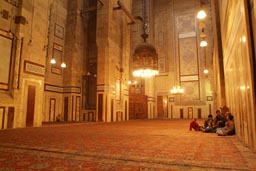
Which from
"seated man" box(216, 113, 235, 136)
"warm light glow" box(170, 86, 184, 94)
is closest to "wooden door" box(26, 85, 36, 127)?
"seated man" box(216, 113, 235, 136)

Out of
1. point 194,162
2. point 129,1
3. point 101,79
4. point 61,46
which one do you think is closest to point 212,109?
point 101,79

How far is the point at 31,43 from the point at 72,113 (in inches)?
188

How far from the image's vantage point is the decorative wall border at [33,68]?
636 cm

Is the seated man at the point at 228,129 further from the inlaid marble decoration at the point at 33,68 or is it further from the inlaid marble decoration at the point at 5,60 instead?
the inlaid marble decoration at the point at 5,60

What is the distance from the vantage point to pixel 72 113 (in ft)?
34.2

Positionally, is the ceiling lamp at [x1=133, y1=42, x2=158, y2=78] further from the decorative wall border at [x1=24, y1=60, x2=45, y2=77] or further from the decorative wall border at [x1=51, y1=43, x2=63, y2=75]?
the decorative wall border at [x1=51, y1=43, x2=63, y2=75]

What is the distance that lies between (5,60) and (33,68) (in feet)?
2.93

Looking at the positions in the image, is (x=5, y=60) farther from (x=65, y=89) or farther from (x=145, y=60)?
(x=65, y=89)

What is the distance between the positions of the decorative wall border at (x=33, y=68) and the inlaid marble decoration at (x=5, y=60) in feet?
1.64

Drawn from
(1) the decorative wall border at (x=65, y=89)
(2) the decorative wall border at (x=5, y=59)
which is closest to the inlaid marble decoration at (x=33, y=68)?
(2) the decorative wall border at (x=5, y=59)

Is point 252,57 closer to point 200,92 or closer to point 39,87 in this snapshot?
point 39,87

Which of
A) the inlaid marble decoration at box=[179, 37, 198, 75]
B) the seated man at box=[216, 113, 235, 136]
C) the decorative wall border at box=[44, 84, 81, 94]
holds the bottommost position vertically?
the seated man at box=[216, 113, 235, 136]

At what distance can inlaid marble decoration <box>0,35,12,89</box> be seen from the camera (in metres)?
5.78

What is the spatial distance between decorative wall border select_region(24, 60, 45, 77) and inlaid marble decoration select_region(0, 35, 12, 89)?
1.64ft
